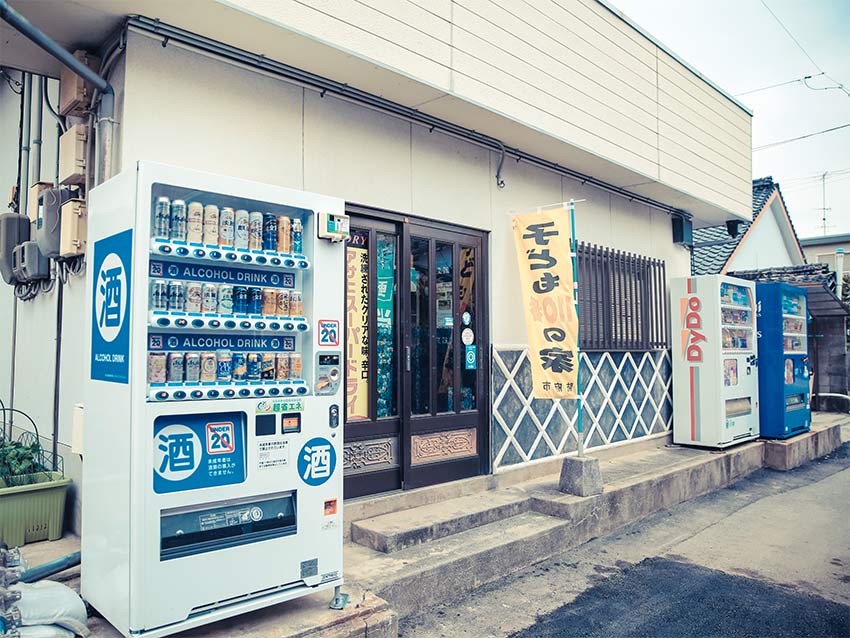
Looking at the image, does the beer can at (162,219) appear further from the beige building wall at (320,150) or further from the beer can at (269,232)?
the beige building wall at (320,150)

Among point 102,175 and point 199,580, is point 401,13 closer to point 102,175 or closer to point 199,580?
point 102,175

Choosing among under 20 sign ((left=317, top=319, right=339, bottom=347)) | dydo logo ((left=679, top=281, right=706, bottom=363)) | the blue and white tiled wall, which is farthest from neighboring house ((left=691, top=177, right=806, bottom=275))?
under 20 sign ((left=317, top=319, right=339, bottom=347))

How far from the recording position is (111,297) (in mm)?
3471

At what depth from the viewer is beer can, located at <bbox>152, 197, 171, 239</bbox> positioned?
3.40m

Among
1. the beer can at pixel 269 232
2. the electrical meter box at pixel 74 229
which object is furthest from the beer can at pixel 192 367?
the electrical meter box at pixel 74 229

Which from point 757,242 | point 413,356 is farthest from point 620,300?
point 757,242

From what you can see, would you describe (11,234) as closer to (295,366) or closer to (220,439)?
(295,366)

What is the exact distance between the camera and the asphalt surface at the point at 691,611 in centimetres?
434

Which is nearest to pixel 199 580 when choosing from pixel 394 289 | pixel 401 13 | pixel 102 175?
pixel 102 175

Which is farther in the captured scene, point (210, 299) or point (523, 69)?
point (523, 69)

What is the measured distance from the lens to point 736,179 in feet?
34.3

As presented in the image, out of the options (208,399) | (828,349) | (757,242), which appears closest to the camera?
(208,399)

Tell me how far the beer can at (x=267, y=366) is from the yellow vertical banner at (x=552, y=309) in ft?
10.7

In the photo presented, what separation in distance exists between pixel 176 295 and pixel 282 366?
0.77 metres
